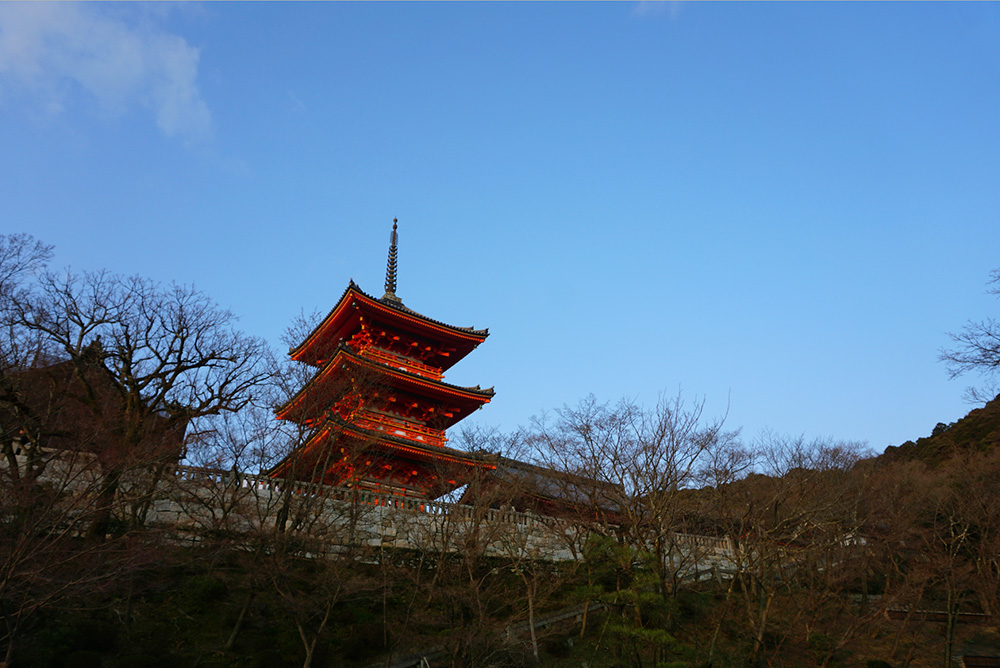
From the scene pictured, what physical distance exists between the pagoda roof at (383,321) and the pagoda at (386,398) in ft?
0.14

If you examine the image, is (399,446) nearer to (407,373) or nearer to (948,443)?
(407,373)

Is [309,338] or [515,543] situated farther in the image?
[309,338]

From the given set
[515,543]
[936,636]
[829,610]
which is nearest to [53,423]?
[515,543]

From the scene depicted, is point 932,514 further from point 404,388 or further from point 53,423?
point 53,423

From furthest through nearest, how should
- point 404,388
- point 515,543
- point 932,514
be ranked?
point 404,388
point 932,514
point 515,543

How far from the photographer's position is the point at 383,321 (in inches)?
1069

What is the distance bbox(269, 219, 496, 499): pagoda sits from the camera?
63.8 feet

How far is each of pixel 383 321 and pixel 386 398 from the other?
356 cm

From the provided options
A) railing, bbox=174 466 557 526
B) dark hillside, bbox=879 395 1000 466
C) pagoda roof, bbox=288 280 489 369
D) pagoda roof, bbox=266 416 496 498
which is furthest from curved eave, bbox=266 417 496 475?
dark hillside, bbox=879 395 1000 466

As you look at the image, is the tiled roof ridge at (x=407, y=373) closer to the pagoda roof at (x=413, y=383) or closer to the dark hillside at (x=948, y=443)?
the pagoda roof at (x=413, y=383)

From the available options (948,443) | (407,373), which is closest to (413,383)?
(407,373)

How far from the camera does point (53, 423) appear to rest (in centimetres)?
1516

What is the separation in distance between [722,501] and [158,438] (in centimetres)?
1389

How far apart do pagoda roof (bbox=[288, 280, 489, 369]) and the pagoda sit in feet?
0.14
